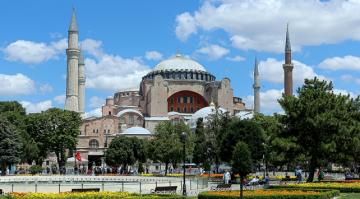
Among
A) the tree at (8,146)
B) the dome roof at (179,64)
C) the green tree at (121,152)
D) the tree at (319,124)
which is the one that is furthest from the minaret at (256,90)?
the tree at (319,124)

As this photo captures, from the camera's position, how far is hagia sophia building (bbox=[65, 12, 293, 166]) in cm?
7462

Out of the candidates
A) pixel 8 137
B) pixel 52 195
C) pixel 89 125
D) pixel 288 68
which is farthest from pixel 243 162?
pixel 89 125

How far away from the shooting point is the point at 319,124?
29578 millimetres

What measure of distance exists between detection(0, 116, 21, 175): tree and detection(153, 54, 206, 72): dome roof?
149 feet

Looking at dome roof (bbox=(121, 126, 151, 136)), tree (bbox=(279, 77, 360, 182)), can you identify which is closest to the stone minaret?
dome roof (bbox=(121, 126, 151, 136))

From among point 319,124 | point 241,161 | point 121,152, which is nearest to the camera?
point 241,161

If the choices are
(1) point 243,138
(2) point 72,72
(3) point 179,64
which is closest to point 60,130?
(2) point 72,72

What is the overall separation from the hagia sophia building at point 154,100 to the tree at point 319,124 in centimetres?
4075

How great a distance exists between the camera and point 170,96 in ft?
297

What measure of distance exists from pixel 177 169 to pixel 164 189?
112 ft

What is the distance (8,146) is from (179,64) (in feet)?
158

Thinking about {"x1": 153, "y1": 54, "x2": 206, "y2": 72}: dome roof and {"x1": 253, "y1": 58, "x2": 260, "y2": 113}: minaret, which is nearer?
{"x1": 253, "y1": 58, "x2": 260, "y2": 113}: minaret

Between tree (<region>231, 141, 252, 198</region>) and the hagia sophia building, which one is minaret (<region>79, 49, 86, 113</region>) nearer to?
the hagia sophia building

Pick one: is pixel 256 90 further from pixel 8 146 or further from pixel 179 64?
pixel 8 146
